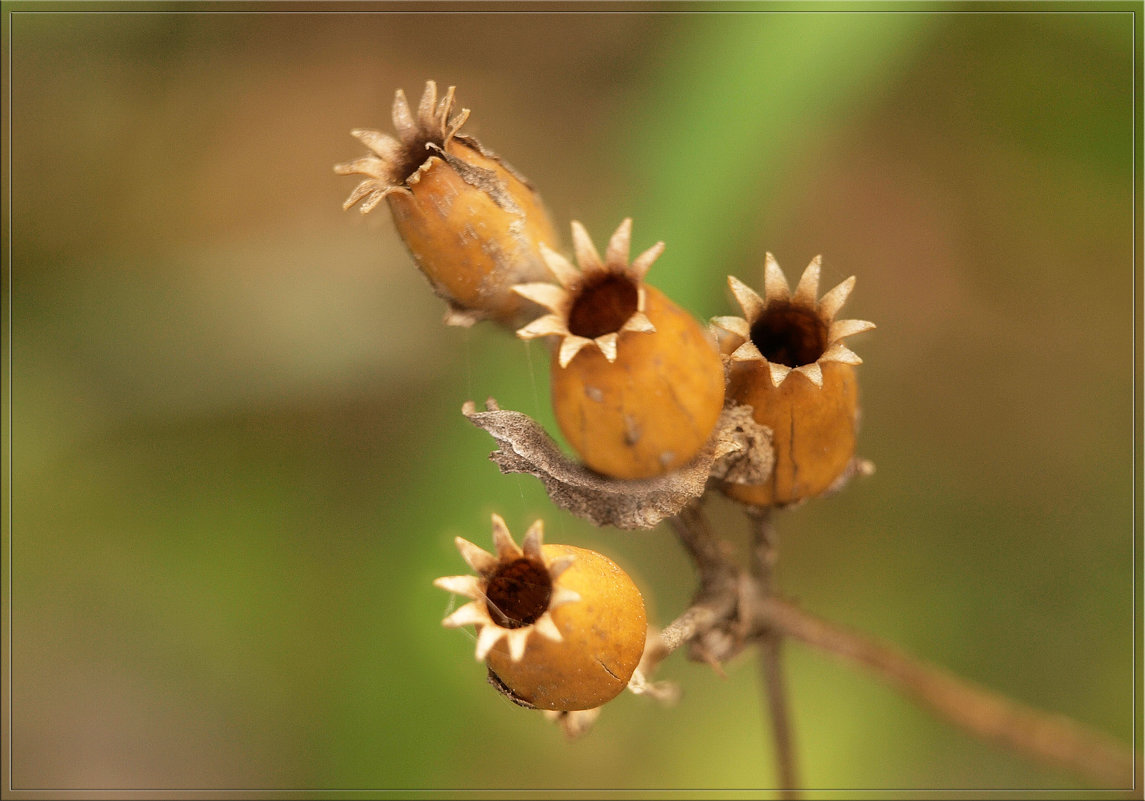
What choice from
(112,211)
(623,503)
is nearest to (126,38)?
(112,211)

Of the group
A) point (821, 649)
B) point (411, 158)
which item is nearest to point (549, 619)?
point (411, 158)

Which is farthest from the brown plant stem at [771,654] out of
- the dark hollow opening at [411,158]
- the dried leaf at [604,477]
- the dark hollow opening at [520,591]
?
the dark hollow opening at [411,158]

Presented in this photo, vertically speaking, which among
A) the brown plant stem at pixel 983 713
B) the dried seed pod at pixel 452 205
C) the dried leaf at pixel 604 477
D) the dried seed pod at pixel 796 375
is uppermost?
the dried seed pod at pixel 452 205

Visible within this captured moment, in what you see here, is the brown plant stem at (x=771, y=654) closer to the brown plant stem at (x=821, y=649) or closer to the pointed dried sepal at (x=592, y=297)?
the brown plant stem at (x=821, y=649)

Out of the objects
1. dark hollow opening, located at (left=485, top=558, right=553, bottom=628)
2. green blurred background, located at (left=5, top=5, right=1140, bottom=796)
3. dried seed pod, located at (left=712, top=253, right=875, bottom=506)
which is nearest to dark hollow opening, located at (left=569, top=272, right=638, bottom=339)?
dried seed pod, located at (left=712, top=253, right=875, bottom=506)

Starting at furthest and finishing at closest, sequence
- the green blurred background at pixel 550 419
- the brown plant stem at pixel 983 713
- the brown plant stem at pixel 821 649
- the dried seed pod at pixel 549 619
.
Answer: the green blurred background at pixel 550 419, the brown plant stem at pixel 983 713, the brown plant stem at pixel 821 649, the dried seed pod at pixel 549 619

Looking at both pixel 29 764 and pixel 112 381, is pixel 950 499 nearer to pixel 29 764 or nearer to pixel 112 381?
pixel 112 381

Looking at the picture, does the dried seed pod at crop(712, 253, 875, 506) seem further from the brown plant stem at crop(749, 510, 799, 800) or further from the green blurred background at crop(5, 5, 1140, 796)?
the green blurred background at crop(5, 5, 1140, 796)
